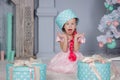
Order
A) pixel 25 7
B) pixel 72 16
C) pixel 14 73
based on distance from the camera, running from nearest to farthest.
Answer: pixel 14 73 < pixel 72 16 < pixel 25 7

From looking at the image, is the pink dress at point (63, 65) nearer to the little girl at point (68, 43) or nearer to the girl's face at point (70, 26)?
the little girl at point (68, 43)

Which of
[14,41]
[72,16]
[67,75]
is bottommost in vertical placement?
[67,75]

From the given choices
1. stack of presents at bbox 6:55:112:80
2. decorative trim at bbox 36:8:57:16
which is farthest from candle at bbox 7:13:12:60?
stack of presents at bbox 6:55:112:80

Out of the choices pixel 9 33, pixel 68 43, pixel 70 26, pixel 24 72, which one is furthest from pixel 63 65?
pixel 9 33

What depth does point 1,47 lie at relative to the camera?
3.70 m

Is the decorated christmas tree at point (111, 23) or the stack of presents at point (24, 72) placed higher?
the decorated christmas tree at point (111, 23)

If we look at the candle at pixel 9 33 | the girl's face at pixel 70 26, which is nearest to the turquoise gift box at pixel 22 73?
the girl's face at pixel 70 26

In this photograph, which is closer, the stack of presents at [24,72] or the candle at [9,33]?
the stack of presents at [24,72]

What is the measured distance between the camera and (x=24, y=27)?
11.7 feet

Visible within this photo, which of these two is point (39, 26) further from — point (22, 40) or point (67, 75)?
point (67, 75)

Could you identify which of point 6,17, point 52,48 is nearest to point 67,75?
point 52,48

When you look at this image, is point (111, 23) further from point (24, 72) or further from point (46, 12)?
point (24, 72)

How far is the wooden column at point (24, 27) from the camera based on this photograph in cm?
355

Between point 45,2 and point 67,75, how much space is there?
1.44 metres
